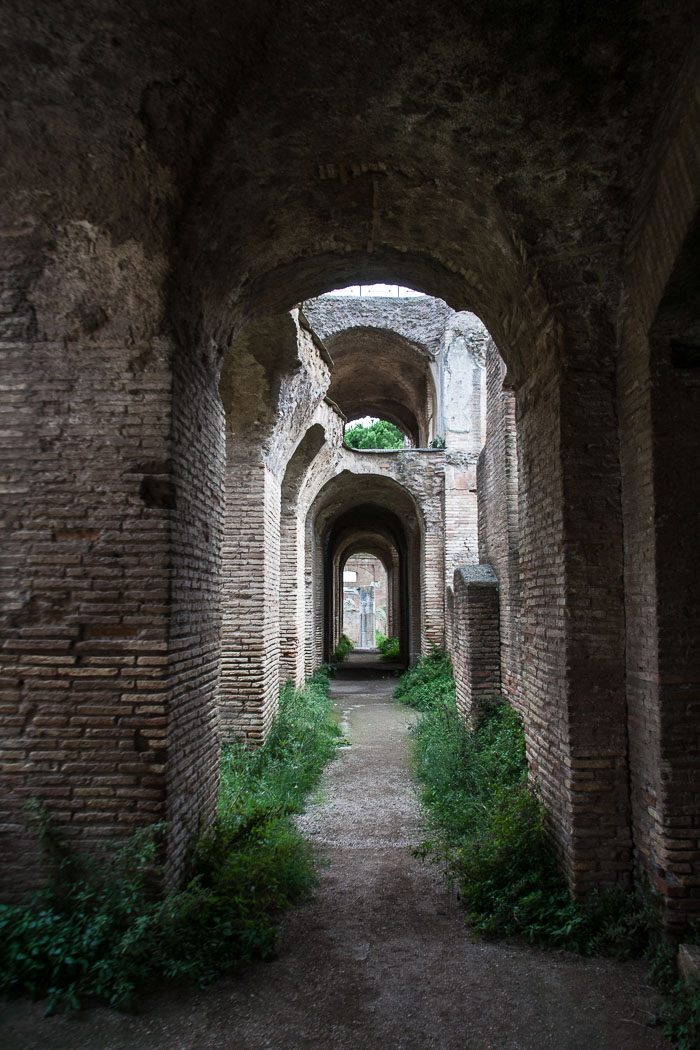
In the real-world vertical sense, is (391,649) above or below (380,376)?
below

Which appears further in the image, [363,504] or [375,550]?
[375,550]

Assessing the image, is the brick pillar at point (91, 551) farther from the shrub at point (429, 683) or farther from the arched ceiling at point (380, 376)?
the arched ceiling at point (380, 376)

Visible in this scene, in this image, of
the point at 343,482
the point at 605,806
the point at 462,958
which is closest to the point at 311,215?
the point at 605,806

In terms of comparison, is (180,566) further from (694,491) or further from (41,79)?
(694,491)

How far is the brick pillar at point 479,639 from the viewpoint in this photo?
9.30 meters

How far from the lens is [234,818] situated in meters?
5.28

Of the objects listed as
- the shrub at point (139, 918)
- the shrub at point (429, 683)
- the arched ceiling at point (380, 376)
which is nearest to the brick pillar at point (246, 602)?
the shrub at point (139, 918)

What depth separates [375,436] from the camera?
3089cm

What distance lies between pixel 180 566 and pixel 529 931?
10.6 ft

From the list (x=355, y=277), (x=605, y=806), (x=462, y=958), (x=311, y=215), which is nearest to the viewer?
(x=462, y=958)

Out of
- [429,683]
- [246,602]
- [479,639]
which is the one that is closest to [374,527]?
[429,683]

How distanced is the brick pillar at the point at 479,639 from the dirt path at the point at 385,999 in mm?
4444

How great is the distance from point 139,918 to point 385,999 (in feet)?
4.68

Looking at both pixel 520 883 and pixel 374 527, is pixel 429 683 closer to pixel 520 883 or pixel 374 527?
pixel 520 883
